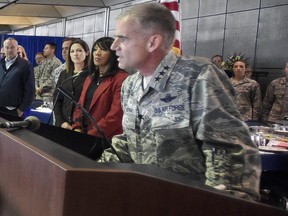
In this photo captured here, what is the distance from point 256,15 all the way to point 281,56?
0.85 metres

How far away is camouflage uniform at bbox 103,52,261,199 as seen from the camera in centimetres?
108

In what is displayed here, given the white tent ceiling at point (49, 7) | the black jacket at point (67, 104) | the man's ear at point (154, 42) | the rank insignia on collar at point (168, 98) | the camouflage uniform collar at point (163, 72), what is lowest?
the black jacket at point (67, 104)

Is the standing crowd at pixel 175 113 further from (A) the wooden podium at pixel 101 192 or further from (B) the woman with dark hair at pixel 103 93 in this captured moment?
(B) the woman with dark hair at pixel 103 93

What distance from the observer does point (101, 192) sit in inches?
22.9

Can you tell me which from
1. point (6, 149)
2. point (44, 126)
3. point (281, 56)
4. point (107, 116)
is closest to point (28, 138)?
point (6, 149)

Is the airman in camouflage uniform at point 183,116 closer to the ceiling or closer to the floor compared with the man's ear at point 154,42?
closer to the floor

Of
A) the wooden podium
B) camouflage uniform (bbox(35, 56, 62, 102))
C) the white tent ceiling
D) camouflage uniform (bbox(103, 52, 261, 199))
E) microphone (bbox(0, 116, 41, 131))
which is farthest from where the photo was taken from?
the white tent ceiling

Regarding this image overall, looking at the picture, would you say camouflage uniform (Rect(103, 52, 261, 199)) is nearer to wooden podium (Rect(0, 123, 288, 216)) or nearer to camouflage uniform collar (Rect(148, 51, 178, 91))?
camouflage uniform collar (Rect(148, 51, 178, 91))

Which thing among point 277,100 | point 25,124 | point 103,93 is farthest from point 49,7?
point 25,124

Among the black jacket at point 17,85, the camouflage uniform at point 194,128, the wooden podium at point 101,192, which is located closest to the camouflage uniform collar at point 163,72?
the camouflage uniform at point 194,128

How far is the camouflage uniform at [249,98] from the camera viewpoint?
511cm

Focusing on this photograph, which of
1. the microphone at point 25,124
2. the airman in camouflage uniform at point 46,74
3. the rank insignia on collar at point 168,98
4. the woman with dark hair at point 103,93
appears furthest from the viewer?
the airman in camouflage uniform at point 46,74

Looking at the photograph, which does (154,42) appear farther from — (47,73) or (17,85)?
(47,73)

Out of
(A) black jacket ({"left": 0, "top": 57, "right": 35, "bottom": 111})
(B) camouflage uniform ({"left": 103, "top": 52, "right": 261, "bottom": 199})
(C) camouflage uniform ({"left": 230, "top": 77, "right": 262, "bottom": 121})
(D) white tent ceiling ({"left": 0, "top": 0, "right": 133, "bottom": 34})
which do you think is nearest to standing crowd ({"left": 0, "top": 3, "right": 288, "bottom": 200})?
(B) camouflage uniform ({"left": 103, "top": 52, "right": 261, "bottom": 199})
